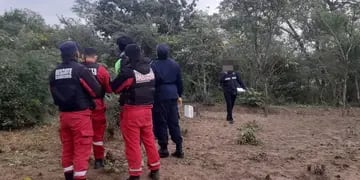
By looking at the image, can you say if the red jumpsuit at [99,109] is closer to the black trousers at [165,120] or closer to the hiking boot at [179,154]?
the black trousers at [165,120]

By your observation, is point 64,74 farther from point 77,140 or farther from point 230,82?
point 230,82

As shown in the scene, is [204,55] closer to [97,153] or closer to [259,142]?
[259,142]

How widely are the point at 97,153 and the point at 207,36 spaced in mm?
12007

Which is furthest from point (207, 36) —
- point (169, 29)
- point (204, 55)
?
point (169, 29)

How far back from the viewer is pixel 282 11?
59.2ft

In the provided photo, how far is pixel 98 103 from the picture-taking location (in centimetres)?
579

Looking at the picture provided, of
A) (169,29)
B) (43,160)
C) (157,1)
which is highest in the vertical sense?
(157,1)

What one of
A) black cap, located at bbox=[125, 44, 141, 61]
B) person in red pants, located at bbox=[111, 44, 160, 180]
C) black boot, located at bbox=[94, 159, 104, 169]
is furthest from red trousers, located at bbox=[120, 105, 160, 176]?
black boot, located at bbox=[94, 159, 104, 169]

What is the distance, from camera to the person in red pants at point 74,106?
203 inches

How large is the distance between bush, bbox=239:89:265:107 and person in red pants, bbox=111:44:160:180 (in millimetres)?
11712

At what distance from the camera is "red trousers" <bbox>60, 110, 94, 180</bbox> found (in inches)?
203

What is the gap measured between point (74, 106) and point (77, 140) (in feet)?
1.25

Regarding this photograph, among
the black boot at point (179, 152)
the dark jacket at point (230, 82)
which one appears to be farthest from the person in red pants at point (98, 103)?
the dark jacket at point (230, 82)

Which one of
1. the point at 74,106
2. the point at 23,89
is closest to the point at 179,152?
the point at 74,106
